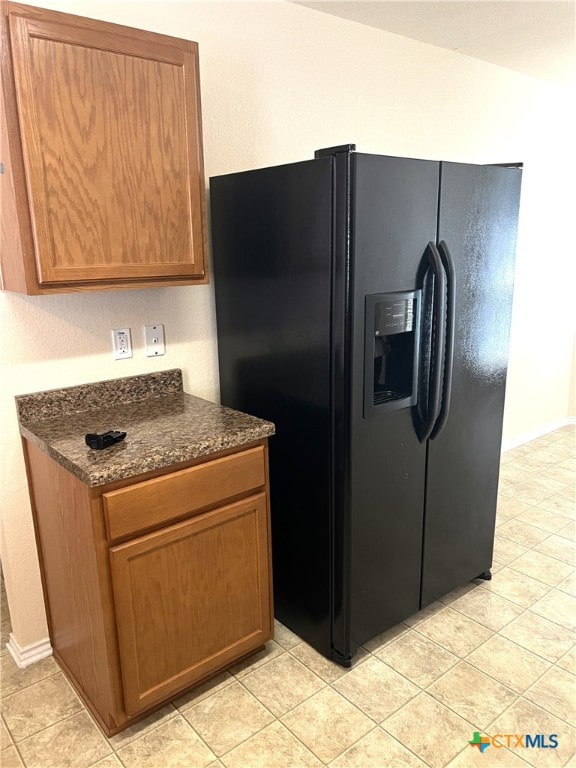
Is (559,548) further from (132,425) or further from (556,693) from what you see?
(132,425)

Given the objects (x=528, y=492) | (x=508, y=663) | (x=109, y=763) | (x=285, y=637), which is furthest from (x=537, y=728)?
(x=528, y=492)

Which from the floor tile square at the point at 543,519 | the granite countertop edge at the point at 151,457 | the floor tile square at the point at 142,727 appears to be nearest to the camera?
the granite countertop edge at the point at 151,457

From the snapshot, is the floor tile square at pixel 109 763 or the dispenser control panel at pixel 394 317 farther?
the dispenser control panel at pixel 394 317

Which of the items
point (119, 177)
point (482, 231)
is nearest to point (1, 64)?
point (119, 177)

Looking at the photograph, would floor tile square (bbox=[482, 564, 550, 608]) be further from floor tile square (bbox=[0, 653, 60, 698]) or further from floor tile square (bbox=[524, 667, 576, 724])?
floor tile square (bbox=[0, 653, 60, 698])

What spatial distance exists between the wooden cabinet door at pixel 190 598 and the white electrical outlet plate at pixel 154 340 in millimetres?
707

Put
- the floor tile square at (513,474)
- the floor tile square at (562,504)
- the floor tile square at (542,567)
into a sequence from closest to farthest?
the floor tile square at (542,567), the floor tile square at (562,504), the floor tile square at (513,474)

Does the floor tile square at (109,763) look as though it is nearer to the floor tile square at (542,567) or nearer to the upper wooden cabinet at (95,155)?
the upper wooden cabinet at (95,155)

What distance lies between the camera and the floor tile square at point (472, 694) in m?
1.82

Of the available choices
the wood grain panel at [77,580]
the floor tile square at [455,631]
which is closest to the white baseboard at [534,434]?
the floor tile square at [455,631]

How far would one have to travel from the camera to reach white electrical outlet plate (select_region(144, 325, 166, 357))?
2.18 meters

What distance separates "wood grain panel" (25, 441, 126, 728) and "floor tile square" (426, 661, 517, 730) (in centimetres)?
103

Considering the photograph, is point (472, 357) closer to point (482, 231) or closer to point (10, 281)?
point (482, 231)

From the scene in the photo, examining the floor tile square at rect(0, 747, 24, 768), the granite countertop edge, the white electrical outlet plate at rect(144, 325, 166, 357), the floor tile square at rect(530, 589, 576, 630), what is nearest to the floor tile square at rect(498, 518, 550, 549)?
the floor tile square at rect(530, 589, 576, 630)
